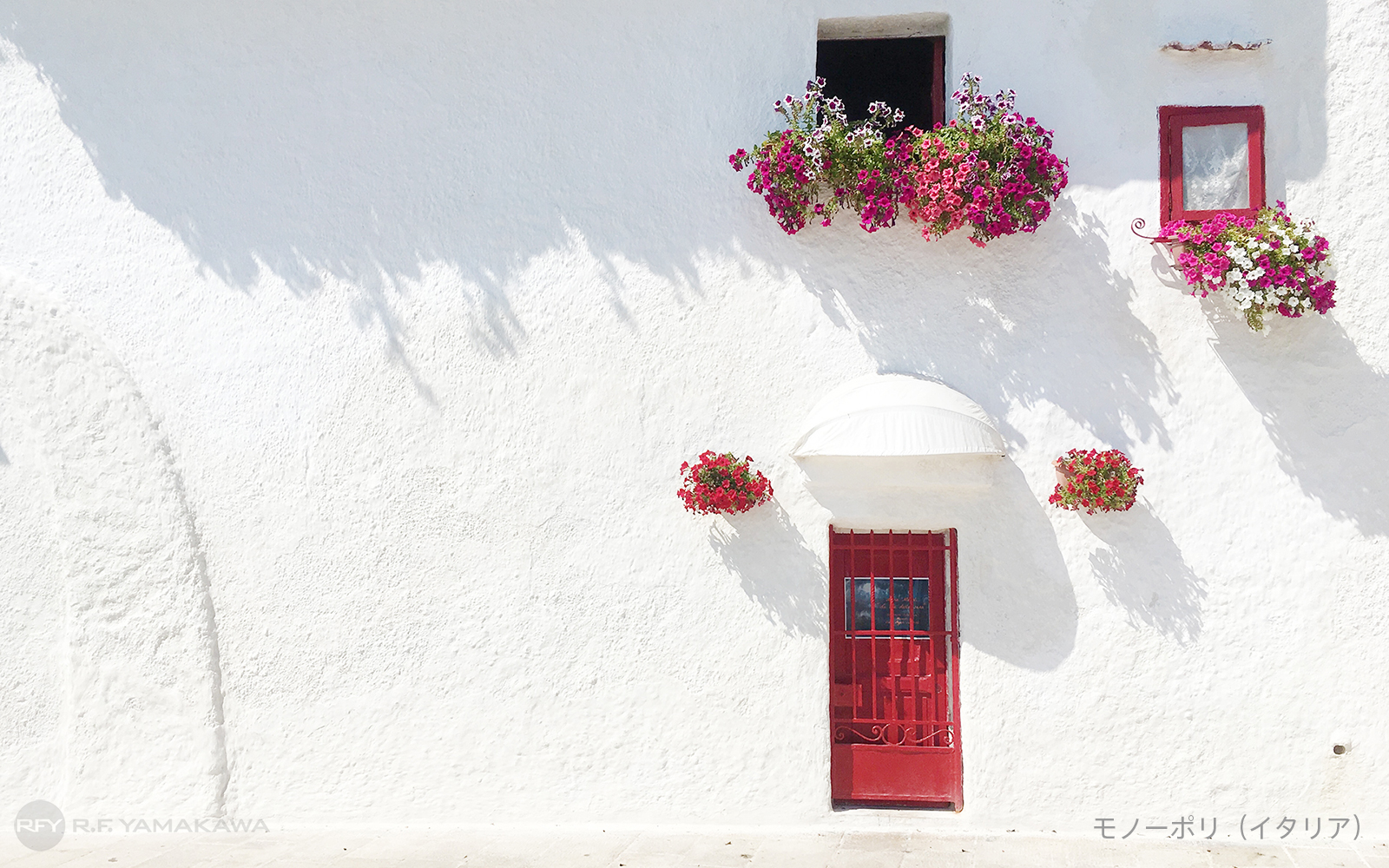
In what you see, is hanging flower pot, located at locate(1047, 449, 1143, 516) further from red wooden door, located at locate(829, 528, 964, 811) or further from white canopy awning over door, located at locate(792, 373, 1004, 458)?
red wooden door, located at locate(829, 528, 964, 811)

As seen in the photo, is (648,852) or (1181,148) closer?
(648,852)

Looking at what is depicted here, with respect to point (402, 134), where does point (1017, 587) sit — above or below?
below

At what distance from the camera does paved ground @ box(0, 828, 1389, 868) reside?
19.7 feet

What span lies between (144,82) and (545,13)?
2897 millimetres

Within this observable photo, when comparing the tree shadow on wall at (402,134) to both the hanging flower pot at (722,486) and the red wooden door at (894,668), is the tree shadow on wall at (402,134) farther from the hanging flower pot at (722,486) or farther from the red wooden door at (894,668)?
the red wooden door at (894,668)

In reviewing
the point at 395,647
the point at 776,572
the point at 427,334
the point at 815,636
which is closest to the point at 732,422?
the point at 776,572

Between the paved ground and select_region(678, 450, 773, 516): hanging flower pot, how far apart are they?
2128 mm

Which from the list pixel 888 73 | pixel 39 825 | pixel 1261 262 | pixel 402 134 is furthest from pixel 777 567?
pixel 39 825

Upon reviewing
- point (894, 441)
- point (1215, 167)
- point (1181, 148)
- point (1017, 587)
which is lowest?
point (1017, 587)

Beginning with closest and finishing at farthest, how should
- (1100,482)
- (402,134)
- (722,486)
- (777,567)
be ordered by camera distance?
(1100,482) < (722,486) < (777,567) < (402,134)

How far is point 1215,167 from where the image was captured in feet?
21.7

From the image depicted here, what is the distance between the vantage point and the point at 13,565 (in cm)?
702

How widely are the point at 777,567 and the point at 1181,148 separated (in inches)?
151

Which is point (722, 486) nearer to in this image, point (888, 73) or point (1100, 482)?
point (1100, 482)
